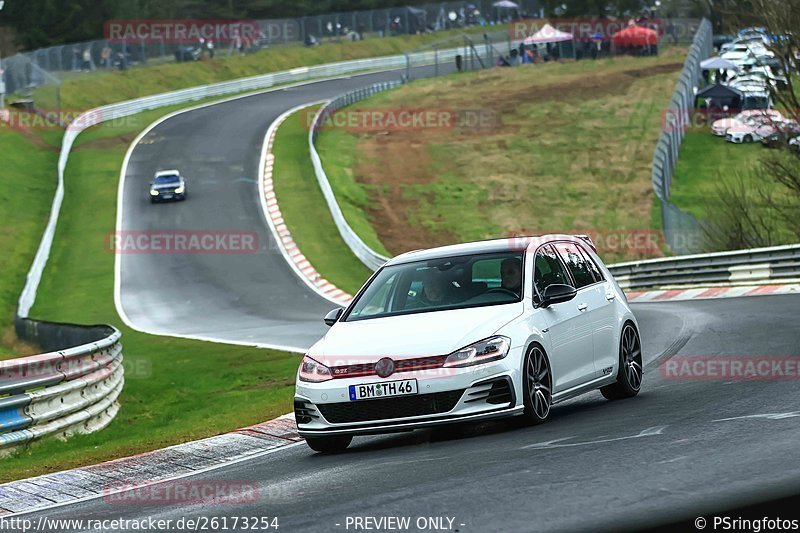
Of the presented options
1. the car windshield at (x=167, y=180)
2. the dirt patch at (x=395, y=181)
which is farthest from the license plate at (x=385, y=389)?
the car windshield at (x=167, y=180)

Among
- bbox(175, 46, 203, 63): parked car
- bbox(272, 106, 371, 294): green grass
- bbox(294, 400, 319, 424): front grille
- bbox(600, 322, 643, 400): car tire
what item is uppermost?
bbox(294, 400, 319, 424): front grille

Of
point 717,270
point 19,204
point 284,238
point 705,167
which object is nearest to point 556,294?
point 717,270

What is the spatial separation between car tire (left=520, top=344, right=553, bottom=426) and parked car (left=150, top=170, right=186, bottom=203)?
40348 mm

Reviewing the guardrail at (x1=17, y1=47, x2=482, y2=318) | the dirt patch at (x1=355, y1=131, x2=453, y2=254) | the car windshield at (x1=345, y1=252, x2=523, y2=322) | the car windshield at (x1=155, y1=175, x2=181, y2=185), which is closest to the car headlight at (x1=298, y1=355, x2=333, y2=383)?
the car windshield at (x1=345, y1=252, x2=523, y2=322)

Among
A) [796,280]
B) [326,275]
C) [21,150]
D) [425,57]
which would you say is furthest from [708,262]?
[425,57]

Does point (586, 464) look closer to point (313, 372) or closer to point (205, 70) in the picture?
point (313, 372)

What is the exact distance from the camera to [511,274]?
35.8ft

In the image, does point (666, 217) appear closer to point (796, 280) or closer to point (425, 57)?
point (796, 280)

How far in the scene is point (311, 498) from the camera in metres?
7.74

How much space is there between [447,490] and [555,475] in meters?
0.64

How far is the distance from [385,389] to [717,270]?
20.6 m

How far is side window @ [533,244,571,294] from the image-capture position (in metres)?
11.1

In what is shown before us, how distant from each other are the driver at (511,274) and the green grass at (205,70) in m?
54.2

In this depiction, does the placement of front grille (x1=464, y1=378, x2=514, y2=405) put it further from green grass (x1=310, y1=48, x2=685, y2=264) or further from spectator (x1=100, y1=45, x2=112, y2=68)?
spectator (x1=100, y1=45, x2=112, y2=68)
